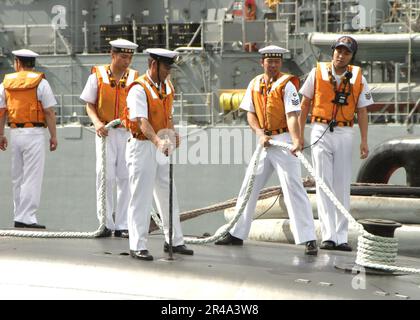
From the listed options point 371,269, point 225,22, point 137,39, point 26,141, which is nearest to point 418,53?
point 225,22

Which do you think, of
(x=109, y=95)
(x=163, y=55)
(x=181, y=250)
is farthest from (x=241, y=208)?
(x=163, y=55)

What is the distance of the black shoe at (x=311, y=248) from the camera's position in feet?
27.1

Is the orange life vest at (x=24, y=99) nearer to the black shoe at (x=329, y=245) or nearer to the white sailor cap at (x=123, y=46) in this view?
the white sailor cap at (x=123, y=46)

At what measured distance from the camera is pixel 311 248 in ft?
27.1

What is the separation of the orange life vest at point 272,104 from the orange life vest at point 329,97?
1.21 ft

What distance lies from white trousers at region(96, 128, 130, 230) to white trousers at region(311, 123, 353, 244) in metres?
1.72

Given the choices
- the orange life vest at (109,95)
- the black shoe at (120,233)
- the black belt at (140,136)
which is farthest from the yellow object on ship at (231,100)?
the black belt at (140,136)

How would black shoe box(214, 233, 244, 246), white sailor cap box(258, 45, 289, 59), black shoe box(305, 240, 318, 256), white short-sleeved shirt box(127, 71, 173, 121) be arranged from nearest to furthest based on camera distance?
white short-sleeved shirt box(127, 71, 173, 121) → black shoe box(305, 240, 318, 256) → white sailor cap box(258, 45, 289, 59) → black shoe box(214, 233, 244, 246)

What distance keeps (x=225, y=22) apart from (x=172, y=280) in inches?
649

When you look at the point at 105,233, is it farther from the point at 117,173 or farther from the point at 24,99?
the point at 24,99

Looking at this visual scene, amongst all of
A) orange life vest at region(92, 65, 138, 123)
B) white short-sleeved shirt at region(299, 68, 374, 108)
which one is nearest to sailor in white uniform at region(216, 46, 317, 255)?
white short-sleeved shirt at region(299, 68, 374, 108)

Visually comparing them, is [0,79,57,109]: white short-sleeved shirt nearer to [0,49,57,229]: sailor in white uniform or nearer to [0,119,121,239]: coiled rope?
[0,49,57,229]: sailor in white uniform

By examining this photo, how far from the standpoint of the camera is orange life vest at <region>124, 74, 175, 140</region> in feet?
24.4
